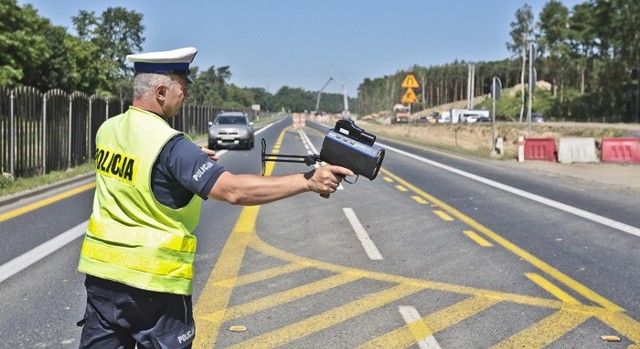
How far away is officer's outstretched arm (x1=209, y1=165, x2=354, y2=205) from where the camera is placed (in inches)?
106

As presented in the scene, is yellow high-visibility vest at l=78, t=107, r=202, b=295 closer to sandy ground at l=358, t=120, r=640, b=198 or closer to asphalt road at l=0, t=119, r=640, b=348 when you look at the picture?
asphalt road at l=0, t=119, r=640, b=348

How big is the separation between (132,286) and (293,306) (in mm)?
3440

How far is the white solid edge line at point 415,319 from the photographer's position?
5109 mm

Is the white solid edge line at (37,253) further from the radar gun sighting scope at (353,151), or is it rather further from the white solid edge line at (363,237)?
the radar gun sighting scope at (353,151)

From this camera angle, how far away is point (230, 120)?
3247 centimetres

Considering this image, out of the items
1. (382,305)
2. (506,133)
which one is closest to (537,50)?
(506,133)

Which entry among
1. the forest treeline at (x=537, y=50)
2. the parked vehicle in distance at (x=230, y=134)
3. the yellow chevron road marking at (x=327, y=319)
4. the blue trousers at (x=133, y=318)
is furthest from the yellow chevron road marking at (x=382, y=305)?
the forest treeline at (x=537, y=50)

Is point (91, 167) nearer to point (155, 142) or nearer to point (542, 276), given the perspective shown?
point (542, 276)

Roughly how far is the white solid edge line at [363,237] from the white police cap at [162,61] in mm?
5657

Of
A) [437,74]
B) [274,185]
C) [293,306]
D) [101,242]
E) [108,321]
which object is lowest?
[293,306]

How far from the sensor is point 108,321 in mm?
2812

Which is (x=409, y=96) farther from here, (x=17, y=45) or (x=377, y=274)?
(x=17, y=45)

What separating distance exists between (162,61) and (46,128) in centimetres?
1531

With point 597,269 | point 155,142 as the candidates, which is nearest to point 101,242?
point 155,142
